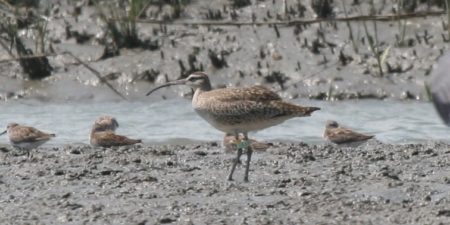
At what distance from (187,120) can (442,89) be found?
885 centimetres

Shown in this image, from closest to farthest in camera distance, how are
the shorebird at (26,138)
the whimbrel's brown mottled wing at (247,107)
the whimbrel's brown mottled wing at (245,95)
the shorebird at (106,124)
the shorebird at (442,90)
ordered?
the shorebird at (442,90), the whimbrel's brown mottled wing at (247,107), the whimbrel's brown mottled wing at (245,95), the shorebird at (26,138), the shorebird at (106,124)

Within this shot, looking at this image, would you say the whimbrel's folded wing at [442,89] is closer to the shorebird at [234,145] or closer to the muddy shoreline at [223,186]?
the muddy shoreline at [223,186]

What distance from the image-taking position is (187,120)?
12133 millimetres

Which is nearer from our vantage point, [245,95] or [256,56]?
[245,95]

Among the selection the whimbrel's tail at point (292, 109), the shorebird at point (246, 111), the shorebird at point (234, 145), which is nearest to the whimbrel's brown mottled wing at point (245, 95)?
the shorebird at point (246, 111)

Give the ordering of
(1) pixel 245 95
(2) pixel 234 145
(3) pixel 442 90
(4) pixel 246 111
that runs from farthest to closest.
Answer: (2) pixel 234 145 → (1) pixel 245 95 → (4) pixel 246 111 → (3) pixel 442 90

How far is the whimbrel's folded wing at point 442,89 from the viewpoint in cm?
332

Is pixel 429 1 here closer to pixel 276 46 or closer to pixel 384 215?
pixel 276 46

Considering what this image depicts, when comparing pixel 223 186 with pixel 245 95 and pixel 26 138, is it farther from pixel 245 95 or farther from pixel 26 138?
pixel 26 138

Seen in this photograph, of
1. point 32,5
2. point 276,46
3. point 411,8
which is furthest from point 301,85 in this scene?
point 32,5

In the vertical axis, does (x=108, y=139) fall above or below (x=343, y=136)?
above

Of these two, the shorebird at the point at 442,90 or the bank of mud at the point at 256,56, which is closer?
the shorebird at the point at 442,90

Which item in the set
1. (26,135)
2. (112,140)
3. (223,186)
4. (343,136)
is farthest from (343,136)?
(26,135)

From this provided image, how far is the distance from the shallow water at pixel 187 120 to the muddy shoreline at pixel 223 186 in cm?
133
